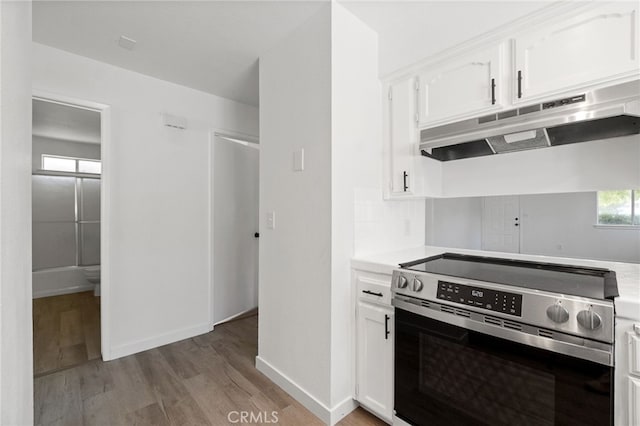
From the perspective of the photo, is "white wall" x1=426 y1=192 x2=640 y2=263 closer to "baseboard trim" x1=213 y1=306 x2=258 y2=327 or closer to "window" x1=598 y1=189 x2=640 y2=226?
"window" x1=598 y1=189 x2=640 y2=226

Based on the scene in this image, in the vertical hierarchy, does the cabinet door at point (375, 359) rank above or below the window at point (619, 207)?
below

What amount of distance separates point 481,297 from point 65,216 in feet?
18.6

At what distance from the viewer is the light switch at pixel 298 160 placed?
1881mm

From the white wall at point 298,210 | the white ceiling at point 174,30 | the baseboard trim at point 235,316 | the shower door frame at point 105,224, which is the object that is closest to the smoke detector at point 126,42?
the white ceiling at point 174,30

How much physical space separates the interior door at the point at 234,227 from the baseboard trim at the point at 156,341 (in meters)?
0.22

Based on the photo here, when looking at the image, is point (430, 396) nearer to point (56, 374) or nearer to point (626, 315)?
point (626, 315)

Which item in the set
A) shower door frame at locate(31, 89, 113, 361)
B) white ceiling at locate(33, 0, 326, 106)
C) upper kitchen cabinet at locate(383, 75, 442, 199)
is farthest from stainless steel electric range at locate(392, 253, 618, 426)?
shower door frame at locate(31, 89, 113, 361)

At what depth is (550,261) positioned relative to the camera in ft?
5.36

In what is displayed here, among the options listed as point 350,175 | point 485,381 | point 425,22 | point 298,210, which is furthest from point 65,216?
point 485,381

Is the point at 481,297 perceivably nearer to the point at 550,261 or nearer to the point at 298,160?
the point at 550,261

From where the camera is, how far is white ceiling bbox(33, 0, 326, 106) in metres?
1.75

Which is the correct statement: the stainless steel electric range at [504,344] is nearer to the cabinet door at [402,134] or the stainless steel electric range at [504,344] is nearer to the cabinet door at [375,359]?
the cabinet door at [375,359]

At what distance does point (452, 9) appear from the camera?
1.66 meters

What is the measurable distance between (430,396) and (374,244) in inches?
35.3
